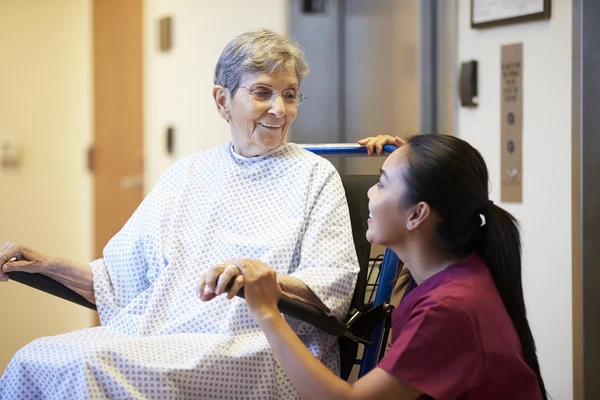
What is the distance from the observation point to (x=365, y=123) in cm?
336

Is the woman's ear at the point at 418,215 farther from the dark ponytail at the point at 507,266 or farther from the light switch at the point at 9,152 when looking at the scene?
the light switch at the point at 9,152

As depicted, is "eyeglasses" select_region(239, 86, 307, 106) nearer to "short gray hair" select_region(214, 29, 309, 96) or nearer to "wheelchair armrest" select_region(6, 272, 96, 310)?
"short gray hair" select_region(214, 29, 309, 96)

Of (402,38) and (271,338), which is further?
(402,38)

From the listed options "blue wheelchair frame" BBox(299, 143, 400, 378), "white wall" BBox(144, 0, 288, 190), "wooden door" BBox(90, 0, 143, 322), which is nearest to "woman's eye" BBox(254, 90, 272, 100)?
"blue wheelchair frame" BBox(299, 143, 400, 378)

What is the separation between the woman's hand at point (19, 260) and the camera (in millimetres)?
1701

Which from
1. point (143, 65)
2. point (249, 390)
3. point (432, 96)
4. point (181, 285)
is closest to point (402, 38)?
point (432, 96)

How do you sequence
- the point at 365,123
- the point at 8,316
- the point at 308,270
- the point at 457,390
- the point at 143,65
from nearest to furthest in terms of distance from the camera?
the point at 457,390 → the point at 308,270 → the point at 365,123 → the point at 8,316 → the point at 143,65

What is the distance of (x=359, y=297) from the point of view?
1750mm

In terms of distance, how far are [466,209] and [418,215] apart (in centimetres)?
8

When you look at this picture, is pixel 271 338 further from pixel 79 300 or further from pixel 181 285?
pixel 79 300

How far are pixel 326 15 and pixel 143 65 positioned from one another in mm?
1147

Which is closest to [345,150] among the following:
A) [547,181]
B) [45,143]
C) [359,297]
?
[359,297]

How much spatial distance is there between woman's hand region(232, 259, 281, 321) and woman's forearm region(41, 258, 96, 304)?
0.61 m

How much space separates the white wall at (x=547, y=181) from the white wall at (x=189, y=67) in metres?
1.25
